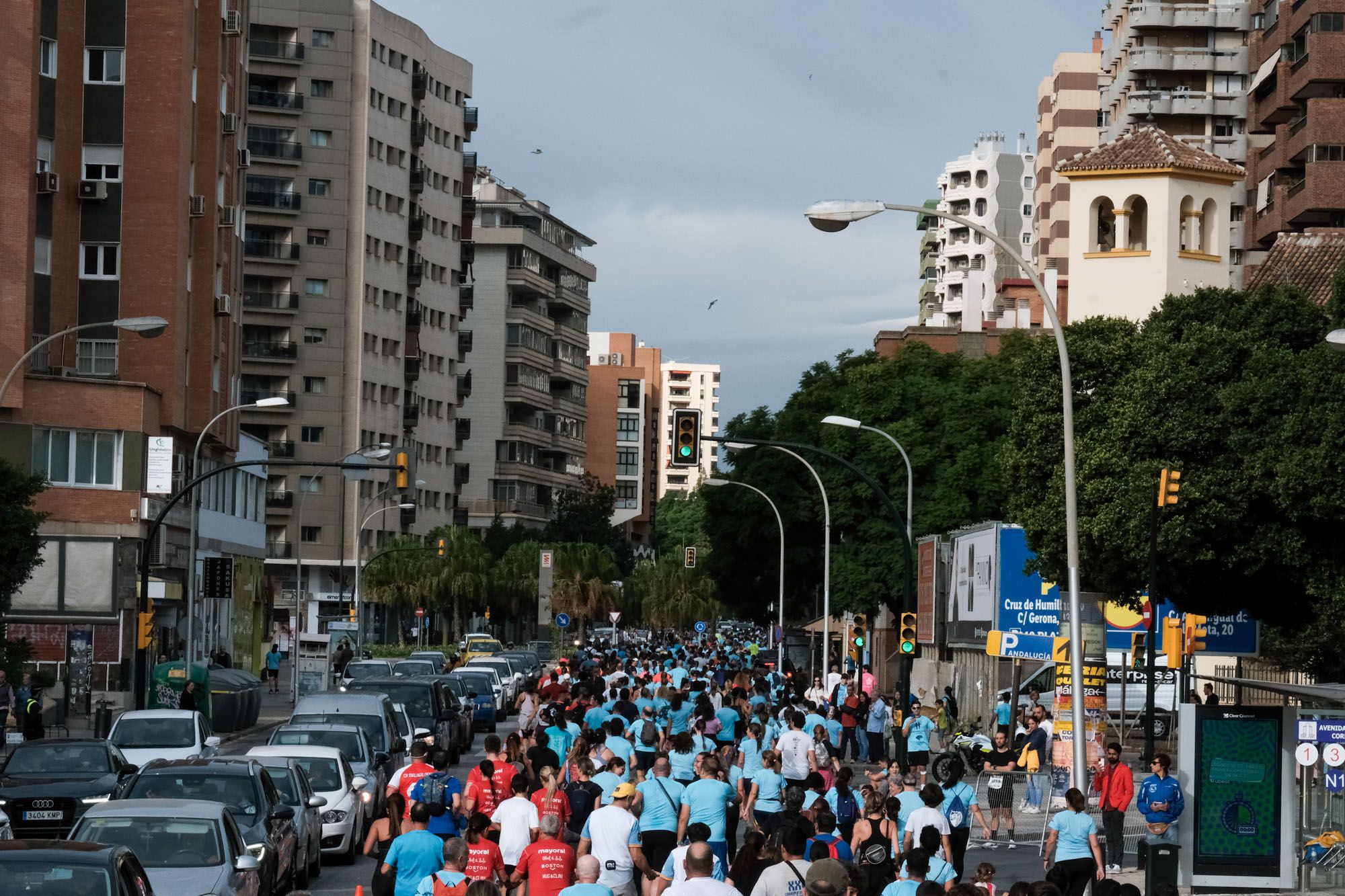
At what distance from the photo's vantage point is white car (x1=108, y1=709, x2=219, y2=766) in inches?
1041

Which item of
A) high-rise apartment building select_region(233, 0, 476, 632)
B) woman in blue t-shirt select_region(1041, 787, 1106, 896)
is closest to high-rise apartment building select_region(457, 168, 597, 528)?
high-rise apartment building select_region(233, 0, 476, 632)

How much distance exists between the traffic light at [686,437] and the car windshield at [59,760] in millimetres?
14539

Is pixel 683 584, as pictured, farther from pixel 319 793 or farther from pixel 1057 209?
pixel 319 793

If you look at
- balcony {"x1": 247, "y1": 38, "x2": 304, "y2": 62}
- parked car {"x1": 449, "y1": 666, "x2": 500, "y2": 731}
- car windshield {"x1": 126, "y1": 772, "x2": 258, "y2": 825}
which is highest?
balcony {"x1": 247, "y1": 38, "x2": 304, "y2": 62}

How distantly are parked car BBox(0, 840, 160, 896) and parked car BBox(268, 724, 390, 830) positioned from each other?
1235 centimetres

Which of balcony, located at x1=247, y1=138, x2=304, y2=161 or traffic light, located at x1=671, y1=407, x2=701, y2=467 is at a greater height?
balcony, located at x1=247, y1=138, x2=304, y2=161

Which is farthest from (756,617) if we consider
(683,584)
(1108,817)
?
(1108,817)

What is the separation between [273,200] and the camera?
11156 centimetres

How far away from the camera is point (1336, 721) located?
20375 millimetres

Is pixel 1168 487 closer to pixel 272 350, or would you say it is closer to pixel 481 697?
pixel 481 697

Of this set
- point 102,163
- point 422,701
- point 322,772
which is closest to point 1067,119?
point 102,163

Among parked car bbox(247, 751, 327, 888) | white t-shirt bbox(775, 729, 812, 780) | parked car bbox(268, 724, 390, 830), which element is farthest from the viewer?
parked car bbox(268, 724, 390, 830)

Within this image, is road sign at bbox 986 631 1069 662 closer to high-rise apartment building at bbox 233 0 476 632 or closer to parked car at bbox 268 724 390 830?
parked car at bbox 268 724 390 830

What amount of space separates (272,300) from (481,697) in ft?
225
